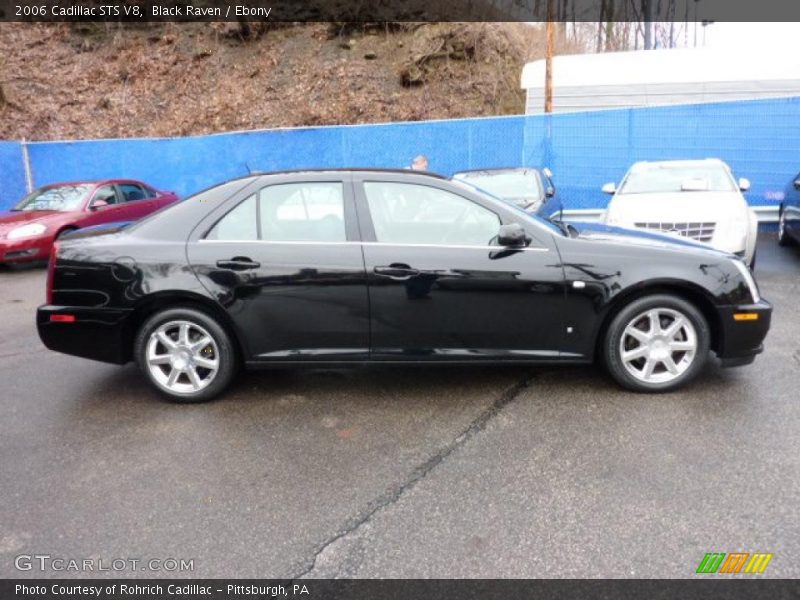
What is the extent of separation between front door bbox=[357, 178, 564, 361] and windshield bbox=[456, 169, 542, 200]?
4.56 metres

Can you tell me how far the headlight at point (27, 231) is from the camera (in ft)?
31.2

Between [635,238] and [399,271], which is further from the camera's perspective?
[635,238]

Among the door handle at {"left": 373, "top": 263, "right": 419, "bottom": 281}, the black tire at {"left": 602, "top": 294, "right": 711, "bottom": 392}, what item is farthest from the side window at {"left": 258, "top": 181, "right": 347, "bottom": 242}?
the black tire at {"left": 602, "top": 294, "right": 711, "bottom": 392}

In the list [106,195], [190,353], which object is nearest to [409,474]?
[190,353]

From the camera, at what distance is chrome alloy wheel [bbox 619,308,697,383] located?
4.05 m

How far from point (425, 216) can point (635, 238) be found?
1498 mm

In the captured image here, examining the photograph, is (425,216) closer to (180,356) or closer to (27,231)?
(180,356)

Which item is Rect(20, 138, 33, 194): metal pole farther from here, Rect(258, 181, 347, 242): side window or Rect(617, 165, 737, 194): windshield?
Rect(617, 165, 737, 194): windshield

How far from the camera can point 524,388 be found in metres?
4.33

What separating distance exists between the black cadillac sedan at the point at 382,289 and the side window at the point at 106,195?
7023 millimetres

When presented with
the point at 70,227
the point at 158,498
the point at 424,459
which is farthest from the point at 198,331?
the point at 70,227

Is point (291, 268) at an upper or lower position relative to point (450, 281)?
upper

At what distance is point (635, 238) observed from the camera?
4.30 m
